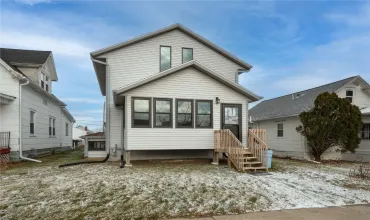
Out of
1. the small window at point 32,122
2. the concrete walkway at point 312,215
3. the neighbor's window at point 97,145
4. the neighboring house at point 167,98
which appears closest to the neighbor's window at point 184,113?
the neighboring house at point 167,98

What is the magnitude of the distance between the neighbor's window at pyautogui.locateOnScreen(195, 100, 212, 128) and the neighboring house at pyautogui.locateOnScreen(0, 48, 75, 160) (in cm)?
889

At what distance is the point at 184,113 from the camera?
13445 millimetres

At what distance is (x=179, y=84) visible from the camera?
13.4 meters

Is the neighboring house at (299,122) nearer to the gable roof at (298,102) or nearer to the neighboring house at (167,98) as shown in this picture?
the gable roof at (298,102)

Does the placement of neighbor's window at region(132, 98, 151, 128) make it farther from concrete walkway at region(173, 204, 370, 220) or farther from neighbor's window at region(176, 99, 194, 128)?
concrete walkway at region(173, 204, 370, 220)

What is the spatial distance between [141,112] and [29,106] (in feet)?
25.4

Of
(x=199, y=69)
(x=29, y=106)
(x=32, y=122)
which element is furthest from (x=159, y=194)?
(x=32, y=122)

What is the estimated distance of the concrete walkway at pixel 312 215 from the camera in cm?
619

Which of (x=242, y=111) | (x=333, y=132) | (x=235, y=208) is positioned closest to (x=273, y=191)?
(x=235, y=208)

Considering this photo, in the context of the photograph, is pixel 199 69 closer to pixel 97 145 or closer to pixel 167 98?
Answer: pixel 167 98

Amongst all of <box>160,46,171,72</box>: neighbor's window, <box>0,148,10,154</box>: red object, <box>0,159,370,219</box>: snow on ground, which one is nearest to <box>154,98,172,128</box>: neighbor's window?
<box>0,159,370,219</box>: snow on ground

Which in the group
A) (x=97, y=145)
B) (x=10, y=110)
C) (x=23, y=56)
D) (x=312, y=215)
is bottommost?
(x=312, y=215)

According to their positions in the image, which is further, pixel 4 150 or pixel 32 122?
pixel 32 122

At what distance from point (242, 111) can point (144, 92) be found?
479cm
